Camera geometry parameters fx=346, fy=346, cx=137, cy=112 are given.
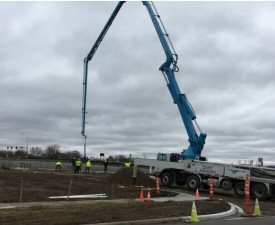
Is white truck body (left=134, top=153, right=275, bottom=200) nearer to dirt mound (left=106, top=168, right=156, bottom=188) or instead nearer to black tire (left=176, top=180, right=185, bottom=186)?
black tire (left=176, top=180, right=185, bottom=186)

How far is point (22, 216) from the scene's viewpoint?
10.3 meters

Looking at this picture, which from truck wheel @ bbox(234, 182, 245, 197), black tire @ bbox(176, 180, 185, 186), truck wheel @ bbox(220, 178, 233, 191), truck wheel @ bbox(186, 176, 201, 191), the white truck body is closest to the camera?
the white truck body

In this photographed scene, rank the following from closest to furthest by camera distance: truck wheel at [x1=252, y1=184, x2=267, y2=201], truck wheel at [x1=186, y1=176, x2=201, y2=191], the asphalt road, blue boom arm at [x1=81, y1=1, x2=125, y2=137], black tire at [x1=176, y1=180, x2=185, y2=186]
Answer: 1. the asphalt road
2. truck wheel at [x1=252, y1=184, x2=267, y2=201]
3. truck wheel at [x1=186, y1=176, x2=201, y2=191]
4. black tire at [x1=176, y1=180, x2=185, y2=186]
5. blue boom arm at [x1=81, y1=1, x2=125, y2=137]

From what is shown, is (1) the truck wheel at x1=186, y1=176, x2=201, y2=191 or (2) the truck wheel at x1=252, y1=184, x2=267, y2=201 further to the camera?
(1) the truck wheel at x1=186, y1=176, x2=201, y2=191

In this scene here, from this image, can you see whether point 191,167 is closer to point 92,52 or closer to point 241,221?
point 241,221

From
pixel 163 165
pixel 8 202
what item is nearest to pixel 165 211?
pixel 8 202

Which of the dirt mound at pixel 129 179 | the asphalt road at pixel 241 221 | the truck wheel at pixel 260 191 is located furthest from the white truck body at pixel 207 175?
the asphalt road at pixel 241 221

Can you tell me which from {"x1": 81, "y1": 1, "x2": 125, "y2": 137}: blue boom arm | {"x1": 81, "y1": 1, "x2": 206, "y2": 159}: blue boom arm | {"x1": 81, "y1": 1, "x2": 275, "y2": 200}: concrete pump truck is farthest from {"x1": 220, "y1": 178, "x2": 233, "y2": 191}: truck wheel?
{"x1": 81, "y1": 1, "x2": 125, "y2": 137}: blue boom arm

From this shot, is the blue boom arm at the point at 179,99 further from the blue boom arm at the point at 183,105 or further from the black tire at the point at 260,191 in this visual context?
the black tire at the point at 260,191

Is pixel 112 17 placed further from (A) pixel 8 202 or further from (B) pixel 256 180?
(A) pixel 8 202

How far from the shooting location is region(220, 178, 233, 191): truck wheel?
22.6 metres

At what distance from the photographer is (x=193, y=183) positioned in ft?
79.2

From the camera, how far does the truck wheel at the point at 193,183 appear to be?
23844 mm

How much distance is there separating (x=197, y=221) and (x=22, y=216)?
5307 mm
